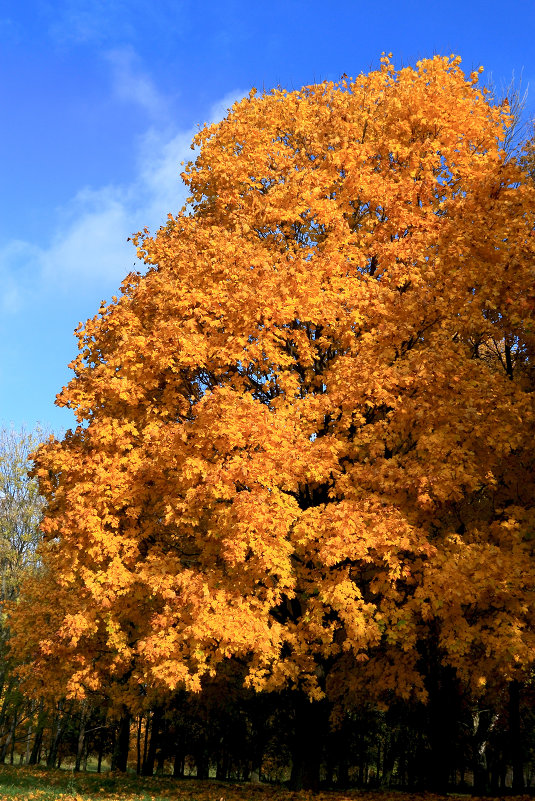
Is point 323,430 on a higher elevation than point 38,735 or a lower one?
higher

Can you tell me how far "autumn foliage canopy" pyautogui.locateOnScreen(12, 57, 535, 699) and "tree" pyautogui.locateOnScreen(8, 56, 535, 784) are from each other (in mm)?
62

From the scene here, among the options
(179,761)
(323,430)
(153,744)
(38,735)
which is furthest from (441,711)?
(38,735)

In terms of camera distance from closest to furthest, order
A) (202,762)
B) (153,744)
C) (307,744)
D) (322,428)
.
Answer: (322,428), (307,744), (153,744), (202,762)

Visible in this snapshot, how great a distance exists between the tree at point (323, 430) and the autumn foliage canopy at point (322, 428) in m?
0.06

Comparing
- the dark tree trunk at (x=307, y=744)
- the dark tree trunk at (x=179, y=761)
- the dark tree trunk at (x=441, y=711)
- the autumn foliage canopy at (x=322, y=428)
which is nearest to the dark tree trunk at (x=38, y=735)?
the dark tree trunk at (x=179, y=761)

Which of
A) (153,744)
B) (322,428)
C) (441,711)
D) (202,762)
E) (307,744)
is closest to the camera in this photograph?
(322,428)

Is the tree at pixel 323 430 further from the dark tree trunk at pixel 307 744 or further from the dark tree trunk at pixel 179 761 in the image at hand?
the dark tree trunk at pixel 179 761

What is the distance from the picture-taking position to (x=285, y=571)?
38.2 feet

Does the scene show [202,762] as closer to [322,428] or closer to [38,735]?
[38,735]

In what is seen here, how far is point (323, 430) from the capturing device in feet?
51.0

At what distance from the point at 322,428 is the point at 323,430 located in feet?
2.26

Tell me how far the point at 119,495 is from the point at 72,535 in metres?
1.41

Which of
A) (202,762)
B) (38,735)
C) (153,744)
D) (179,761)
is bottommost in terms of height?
(179,761)

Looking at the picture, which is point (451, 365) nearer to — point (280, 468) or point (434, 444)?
point (434, 444)
